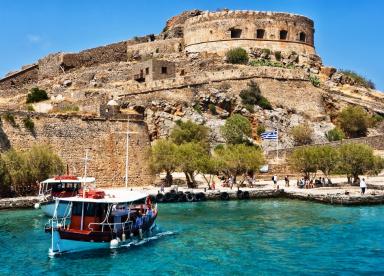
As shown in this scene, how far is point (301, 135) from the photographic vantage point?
4234 cm

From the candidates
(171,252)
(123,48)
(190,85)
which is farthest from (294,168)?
(123,48)

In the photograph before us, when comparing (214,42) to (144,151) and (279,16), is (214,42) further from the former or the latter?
(144,151)

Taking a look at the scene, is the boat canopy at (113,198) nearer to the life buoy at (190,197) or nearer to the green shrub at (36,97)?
the life buoy at (190,197)

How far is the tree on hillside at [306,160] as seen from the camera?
34219mm

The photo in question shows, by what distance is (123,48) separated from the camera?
182 feet

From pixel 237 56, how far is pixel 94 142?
1915 cm

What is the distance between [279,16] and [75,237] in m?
40.7

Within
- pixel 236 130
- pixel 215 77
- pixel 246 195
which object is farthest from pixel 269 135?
pixel 215 77

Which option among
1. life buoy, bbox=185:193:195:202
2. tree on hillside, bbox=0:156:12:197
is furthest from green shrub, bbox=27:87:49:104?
life buoy, bbox=185:193:195:202

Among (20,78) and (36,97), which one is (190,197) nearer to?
(36,97)

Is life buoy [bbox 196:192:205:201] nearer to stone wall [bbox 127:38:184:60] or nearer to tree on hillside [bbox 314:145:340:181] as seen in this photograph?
tree on hillside [bbox 314:145:340:181]

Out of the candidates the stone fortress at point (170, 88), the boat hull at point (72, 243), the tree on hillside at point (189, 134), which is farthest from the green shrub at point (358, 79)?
the boat hull at point (72, 243)

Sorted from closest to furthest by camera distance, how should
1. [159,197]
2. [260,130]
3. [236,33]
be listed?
[159,197] → [260,130] → [236,33]

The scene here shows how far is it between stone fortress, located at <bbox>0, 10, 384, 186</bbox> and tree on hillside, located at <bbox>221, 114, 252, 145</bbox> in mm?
1181
